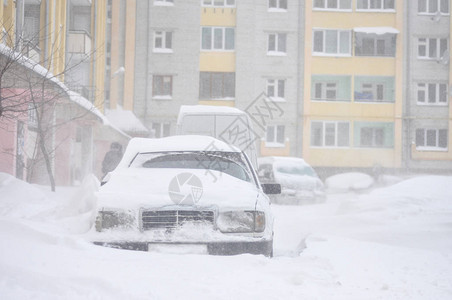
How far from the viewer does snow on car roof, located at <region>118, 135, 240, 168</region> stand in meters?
6.41

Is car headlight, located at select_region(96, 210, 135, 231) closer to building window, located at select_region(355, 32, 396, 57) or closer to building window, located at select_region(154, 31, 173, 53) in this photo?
building window, located at select_region(154, 31, 173, 53)

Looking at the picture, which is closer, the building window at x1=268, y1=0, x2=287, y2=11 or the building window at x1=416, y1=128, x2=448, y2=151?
the building window at x1=268, y1=0, x2=287, y2=11

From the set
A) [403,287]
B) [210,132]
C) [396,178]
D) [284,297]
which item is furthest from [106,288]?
[396,178]

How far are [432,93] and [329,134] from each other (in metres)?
6.99

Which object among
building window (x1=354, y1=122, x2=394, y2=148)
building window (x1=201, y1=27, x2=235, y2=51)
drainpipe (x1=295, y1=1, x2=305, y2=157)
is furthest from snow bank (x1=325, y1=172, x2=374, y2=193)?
building window (x1=201, y1=27, x2=235, y2=51)

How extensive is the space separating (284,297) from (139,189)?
6.55ft

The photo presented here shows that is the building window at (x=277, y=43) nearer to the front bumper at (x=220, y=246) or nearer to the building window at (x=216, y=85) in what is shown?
the building window at (x=216, y=85)

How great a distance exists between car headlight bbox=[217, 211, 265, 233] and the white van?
23.6 ft

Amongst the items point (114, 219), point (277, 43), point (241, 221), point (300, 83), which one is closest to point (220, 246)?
point (241, 221)

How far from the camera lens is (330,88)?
1272 inches

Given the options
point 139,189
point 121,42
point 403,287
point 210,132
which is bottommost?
point 403,287

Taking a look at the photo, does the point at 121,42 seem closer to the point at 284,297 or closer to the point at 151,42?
the point at 151,42

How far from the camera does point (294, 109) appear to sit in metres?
31.6

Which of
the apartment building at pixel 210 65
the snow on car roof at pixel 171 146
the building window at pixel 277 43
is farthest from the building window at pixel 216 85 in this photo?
the snow on car roof at pixel 171 146
